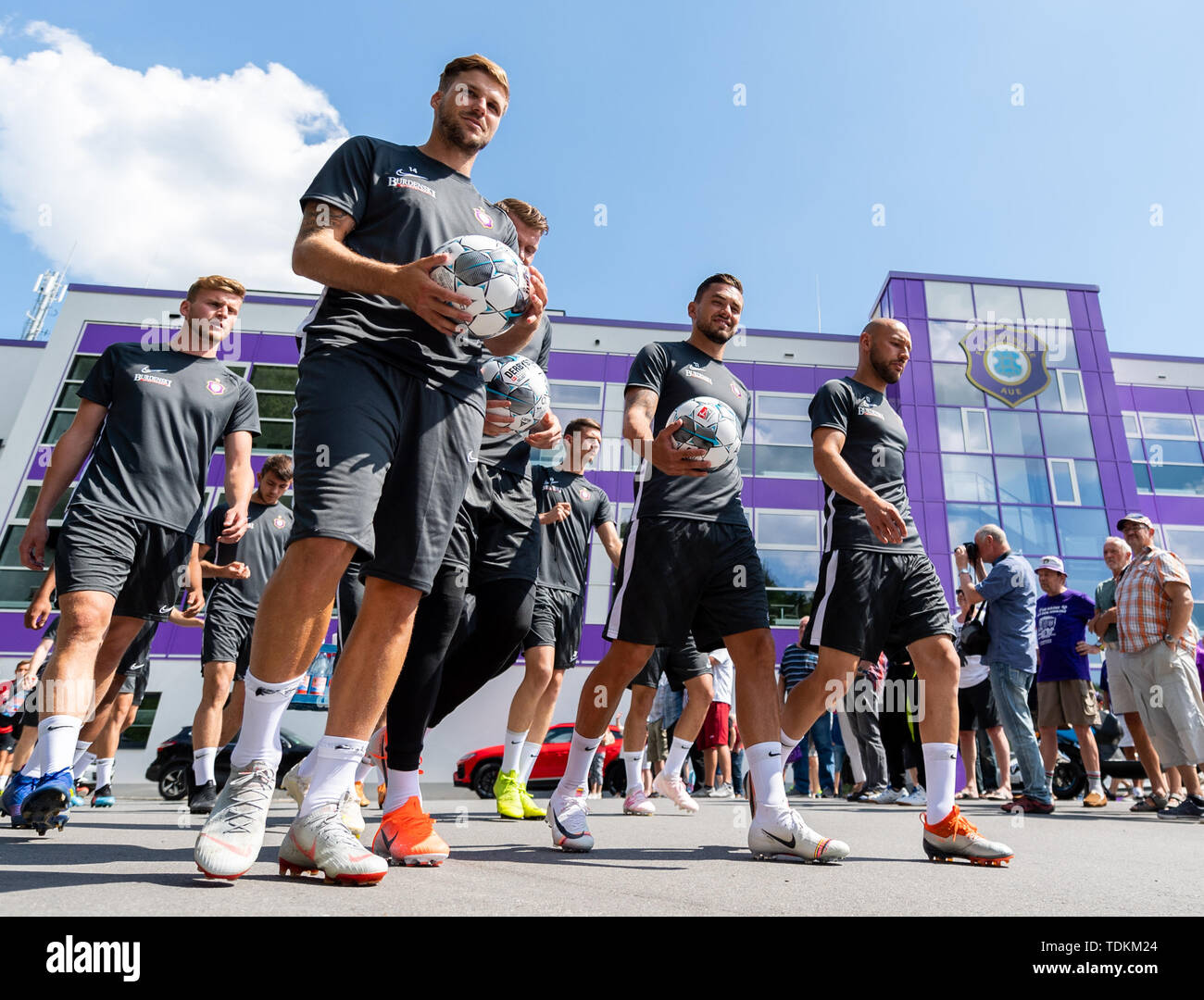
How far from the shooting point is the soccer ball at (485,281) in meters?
2.34

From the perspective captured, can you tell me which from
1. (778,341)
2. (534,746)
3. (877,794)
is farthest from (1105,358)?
(534,746)

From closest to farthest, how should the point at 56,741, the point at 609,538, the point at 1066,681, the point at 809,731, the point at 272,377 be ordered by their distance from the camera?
the point at 56,741 → the point at 609,538 → the point at 1066,681 → the point at 809,731 → the point at 272,377

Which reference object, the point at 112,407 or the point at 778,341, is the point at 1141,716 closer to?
the point at 112,407

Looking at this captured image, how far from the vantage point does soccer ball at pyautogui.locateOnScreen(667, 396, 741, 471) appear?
11.3ft

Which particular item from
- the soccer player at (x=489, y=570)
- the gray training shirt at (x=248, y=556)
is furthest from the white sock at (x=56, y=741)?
the gray training shirt at (x=248, y=556)

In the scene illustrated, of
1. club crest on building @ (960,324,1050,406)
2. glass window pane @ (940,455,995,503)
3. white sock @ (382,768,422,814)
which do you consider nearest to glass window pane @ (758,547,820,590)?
glass window pane @ (940,455,995,503)

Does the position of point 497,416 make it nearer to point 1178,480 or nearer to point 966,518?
point 966,518

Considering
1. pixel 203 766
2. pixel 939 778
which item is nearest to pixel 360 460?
pixel 939 778

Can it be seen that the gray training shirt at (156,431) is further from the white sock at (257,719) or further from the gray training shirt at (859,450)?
the gray training shirt at (859,450)

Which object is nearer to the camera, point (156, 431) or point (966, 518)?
point (156, 431)

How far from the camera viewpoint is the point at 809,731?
9883 mm

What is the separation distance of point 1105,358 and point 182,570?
3304 centimetres

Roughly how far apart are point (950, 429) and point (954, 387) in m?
1.63
